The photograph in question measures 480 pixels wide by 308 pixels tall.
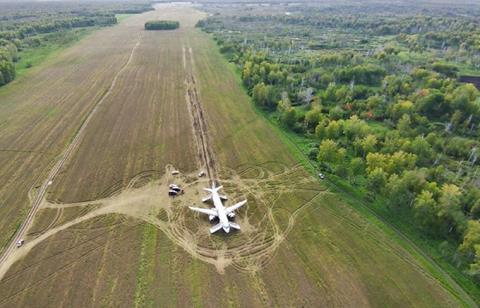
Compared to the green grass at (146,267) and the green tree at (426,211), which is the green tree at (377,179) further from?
the green grass at (146,267)

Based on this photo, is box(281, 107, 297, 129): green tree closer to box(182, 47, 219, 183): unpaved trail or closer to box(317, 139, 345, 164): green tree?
box(317, 139, 345, 164): green tree

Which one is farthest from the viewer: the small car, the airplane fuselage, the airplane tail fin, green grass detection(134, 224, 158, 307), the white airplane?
the airplane tail fin

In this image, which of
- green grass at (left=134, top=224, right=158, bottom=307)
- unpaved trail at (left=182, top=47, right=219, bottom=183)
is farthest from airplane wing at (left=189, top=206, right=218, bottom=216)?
unpaved trail at (left=182, top=47, right=219, bottom=183)

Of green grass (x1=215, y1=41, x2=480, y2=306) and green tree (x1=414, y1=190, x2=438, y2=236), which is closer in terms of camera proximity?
green grass (x1=215, y1=41, x2=480, y2=306)

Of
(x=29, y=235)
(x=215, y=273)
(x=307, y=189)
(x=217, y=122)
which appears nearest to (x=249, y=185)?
(x=307, y=189)

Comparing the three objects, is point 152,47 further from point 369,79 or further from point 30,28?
point 369,79

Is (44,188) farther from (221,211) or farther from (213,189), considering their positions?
(221,211)

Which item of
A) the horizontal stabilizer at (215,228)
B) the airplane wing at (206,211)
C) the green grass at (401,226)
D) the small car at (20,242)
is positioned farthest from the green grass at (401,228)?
the small car at (20,242)
